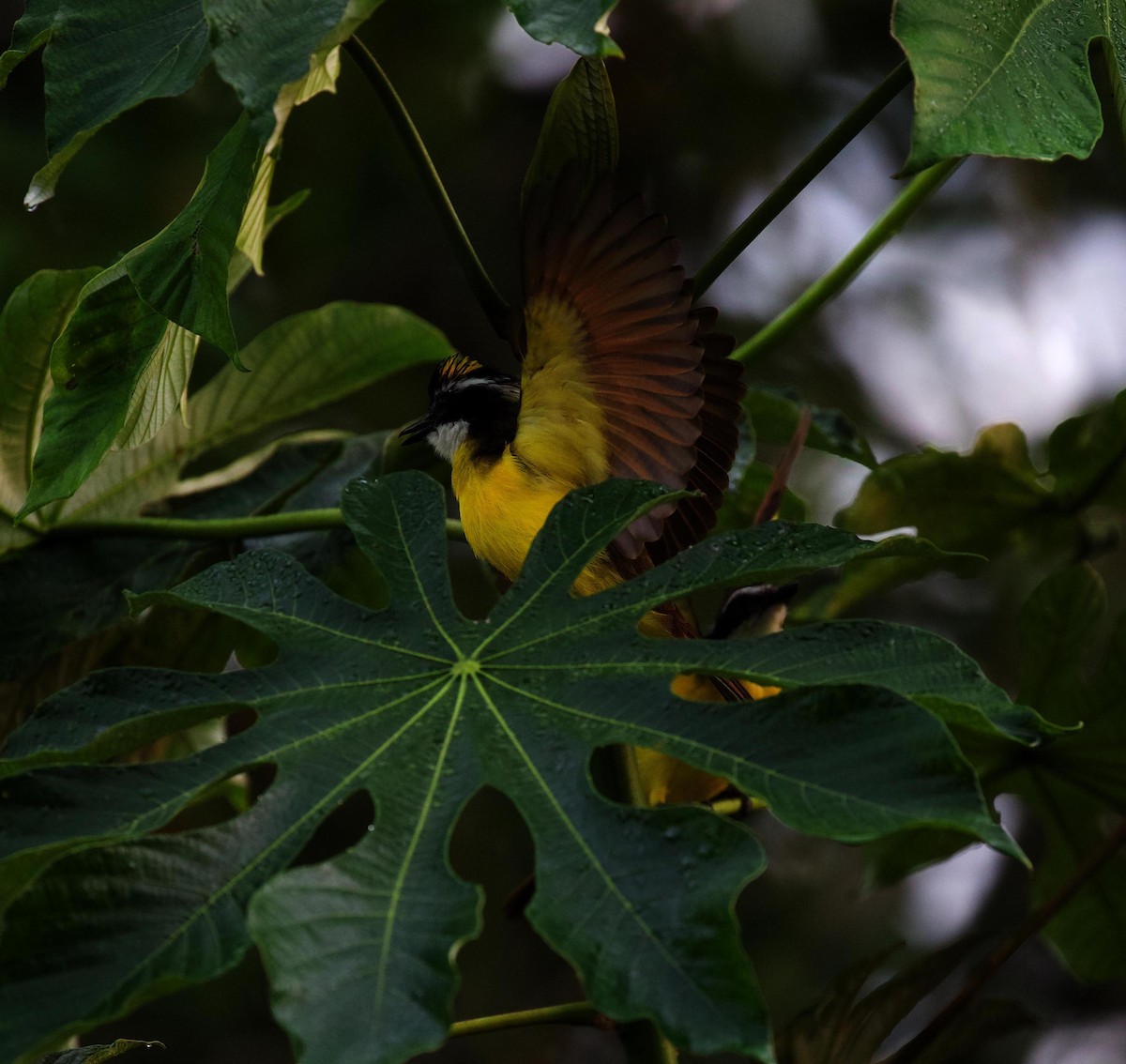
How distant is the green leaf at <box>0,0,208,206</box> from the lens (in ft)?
3.01

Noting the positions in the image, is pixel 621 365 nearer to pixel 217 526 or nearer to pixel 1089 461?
pixel 217 526

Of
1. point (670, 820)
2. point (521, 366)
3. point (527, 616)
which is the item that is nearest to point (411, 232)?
point (521, 366)

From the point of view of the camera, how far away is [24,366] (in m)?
1.29

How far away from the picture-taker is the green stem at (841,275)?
128 centimetres

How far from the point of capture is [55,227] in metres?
3.11

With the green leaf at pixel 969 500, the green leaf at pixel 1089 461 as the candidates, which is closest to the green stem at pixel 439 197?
the green leaf at pixel 969 500

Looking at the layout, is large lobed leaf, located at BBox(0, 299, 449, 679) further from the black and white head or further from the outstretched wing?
the outstretched wing

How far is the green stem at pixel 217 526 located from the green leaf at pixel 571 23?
0.56 meters

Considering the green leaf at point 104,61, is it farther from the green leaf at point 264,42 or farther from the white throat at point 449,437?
the white throat at point 449,437

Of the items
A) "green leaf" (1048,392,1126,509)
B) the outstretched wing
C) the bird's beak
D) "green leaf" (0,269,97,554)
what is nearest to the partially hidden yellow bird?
the outstretched wing

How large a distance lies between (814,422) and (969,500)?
33 centimetres

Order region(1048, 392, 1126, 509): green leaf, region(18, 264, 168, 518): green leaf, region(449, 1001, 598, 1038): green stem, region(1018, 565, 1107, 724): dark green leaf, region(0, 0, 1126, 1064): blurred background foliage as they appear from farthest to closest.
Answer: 1. region(0, 0, 1126, 1064): blurred background foliage
2. region(1048, 392, 1126, 509): green leaf
3. region(1018, 565, 1107, 724): dark green leaf
4. region(18, 264, 168, 518): green leaf
5. region(449, 1001, 598, 1038): green stem

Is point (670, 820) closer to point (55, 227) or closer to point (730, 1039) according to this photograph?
point (730, 1039)

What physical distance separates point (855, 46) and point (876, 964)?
3.64 metres
